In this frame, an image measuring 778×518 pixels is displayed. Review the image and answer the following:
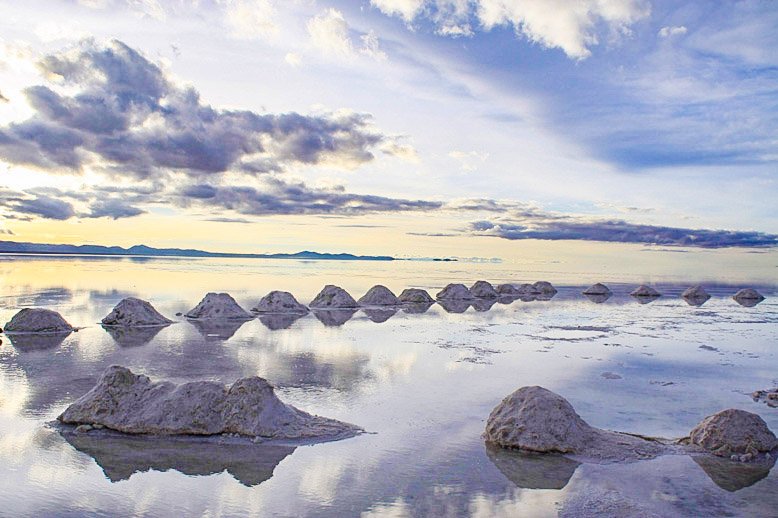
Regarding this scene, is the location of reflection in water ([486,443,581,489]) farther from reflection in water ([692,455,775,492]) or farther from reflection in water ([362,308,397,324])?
reflection in water ([362,308,397,324])

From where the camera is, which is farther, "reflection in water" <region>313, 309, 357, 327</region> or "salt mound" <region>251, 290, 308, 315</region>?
"salt mound" <region>251, 290, 308, 315</region>

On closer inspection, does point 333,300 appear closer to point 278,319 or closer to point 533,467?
point 278,319

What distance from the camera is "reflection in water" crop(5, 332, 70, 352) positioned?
49.3 feet

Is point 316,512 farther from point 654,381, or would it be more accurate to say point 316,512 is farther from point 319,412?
point 654,381

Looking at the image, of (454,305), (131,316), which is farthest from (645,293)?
(131,316)

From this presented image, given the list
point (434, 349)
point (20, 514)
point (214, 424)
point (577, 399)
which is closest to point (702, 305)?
point (434, 349)

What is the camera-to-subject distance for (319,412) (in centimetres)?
942

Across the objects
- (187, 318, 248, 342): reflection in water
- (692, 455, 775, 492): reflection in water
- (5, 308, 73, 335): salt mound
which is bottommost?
(187, 318, 248, 342): reflection in water

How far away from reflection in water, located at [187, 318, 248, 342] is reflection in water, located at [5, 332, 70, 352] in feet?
12.4

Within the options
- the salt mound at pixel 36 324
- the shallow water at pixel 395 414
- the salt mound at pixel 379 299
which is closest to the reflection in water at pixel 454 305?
the salt mound at pixel 379 299

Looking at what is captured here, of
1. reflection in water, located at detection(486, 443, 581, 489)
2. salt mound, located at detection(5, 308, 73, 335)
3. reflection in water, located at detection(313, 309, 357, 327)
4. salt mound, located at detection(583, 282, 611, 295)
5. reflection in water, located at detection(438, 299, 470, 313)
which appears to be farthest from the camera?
salt mound, located at detection(583, 282, 611, 295)

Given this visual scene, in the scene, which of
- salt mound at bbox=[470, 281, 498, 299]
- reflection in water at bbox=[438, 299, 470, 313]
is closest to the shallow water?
reflection in water at bbox=[438, 299, 470, 313]

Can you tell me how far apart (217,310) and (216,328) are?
115 inches

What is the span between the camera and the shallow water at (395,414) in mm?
6164
